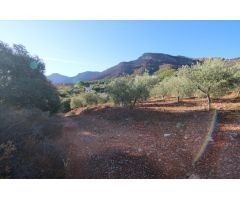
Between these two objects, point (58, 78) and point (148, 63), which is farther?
point (58, 78)

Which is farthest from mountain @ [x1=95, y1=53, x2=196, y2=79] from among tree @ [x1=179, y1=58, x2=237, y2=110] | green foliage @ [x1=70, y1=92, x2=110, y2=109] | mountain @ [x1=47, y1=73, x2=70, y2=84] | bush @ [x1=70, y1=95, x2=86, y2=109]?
tree @ [x1=179, y1=58, x2=237, y2=110]

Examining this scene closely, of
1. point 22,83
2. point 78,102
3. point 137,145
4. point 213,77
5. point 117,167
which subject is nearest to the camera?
point 117,167

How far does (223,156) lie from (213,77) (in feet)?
25.3

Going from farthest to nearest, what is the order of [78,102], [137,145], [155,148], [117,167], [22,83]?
[78,102] < [22,83] < [137,145] < [155,148] < [117,167]

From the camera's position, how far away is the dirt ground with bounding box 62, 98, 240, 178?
712 centimetres

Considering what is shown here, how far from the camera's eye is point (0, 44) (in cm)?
1514

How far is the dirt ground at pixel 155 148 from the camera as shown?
7.12 metres

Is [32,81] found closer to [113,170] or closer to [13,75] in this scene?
[13,75]

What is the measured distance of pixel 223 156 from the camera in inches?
314

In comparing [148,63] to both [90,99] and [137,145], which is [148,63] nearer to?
[90,99]

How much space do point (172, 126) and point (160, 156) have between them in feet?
14.7

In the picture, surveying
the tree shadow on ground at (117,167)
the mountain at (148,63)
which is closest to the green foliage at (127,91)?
the tree shadow on ground at (117,167)

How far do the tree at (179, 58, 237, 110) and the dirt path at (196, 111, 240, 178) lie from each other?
376cm

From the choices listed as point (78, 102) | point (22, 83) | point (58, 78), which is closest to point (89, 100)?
point (78, 102)
